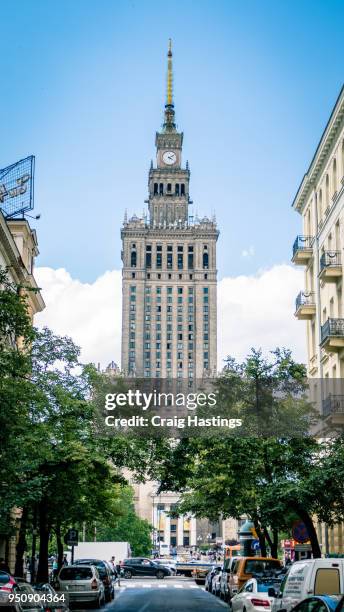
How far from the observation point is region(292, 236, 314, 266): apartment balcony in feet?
157

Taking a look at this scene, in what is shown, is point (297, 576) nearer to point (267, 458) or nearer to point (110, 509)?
point (267, 458)

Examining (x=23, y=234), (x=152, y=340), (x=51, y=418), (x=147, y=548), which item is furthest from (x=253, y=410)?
(x=152, y=340)

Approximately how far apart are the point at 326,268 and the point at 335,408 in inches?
284

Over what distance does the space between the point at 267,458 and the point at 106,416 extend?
655 centimetres

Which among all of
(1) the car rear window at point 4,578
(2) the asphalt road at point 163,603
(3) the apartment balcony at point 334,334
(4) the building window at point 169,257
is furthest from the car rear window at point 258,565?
(4) the building window at point 169,257

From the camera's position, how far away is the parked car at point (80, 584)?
3266 cm

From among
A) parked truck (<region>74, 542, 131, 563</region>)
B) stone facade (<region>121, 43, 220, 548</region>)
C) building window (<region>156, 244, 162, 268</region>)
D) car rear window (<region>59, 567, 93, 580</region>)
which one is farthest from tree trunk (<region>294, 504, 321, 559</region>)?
building window (<region>156, 244, 162, 268</region>)

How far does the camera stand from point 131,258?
596 ft

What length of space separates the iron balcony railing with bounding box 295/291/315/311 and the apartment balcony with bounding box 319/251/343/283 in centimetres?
555

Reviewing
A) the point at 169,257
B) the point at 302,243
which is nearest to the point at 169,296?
the point at 169,257

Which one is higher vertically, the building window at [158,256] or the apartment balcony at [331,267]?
the building window at [158,256]

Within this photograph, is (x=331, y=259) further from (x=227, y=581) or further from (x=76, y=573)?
(x=76, y=573)

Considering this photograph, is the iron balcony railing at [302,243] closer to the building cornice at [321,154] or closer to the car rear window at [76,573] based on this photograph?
the building cornice at [321,154]

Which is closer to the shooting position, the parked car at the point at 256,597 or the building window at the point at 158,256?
the parked car at the point at 256,597
